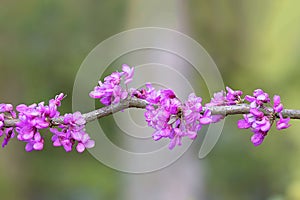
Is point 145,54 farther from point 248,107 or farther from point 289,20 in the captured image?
point 248,107

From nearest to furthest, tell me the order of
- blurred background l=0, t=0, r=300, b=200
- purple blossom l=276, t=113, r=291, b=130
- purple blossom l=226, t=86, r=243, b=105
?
purple blossom l=276, t=113, r=291, b=130 < purple blossom l=226, t=86, r=243, b=105 < blurred background l=0, t=0, r=300, b=200

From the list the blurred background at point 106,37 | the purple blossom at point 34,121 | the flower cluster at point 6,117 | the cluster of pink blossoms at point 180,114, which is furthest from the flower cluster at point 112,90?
the blurred background at point 106,37

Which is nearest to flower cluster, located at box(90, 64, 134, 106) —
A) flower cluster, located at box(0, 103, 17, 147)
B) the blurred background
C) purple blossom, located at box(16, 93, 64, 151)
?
purple blossom, located at box(16, 93, 64, 151)

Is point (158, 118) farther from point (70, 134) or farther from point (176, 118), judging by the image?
point (70, 134)

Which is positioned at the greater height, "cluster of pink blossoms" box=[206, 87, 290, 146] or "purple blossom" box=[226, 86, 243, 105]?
"purple blossom" box=[226, 86, 243, 105]

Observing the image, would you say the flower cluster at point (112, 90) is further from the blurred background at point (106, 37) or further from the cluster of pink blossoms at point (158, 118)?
the blurred background at point (106, 37)

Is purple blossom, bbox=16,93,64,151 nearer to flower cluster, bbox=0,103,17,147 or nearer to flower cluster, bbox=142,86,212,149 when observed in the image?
flower cluster, bbox=0,103,17,147
